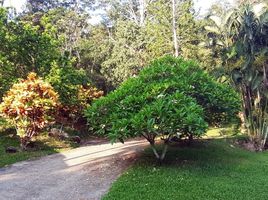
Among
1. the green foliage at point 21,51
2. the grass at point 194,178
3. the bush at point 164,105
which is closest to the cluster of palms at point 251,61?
the grass at point 194,178

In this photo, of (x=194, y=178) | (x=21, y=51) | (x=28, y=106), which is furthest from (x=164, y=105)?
(x=21, y=51)

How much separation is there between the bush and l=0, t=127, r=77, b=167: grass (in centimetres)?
348

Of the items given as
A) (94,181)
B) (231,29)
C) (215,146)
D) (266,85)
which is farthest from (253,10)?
(94,181)

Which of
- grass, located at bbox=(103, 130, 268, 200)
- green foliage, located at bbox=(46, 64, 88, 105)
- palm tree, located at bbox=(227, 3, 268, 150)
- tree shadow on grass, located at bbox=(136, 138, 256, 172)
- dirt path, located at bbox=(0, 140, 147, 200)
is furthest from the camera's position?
green foliage, located at bbox=(46, 64, 88, 105)

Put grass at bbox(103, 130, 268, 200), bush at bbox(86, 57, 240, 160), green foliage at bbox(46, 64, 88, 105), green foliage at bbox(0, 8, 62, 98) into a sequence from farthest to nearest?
green foliage at bbox(46, 64, 88, 105) < green foliage at bbox(0, 8, 62, 98) < bush at bbox(86, 57, 240, 160) < grass at bbox(103, 130, 268, 200)

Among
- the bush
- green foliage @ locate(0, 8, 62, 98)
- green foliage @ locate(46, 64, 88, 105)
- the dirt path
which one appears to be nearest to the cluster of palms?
the bush

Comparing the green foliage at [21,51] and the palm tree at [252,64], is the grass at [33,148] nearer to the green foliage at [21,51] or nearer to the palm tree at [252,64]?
the green foliage at [21,51]

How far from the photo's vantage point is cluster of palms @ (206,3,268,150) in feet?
48.9

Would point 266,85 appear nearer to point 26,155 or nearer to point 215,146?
point 215,146

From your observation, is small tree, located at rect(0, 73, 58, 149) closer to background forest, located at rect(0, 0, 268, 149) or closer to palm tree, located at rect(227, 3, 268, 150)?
background forest, located at rect(0, 0, 268, 149)

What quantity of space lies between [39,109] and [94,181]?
523cm

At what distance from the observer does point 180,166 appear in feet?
32.1

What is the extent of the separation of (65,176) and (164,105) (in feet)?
10.9

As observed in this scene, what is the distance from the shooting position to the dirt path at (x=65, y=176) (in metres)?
7.80
